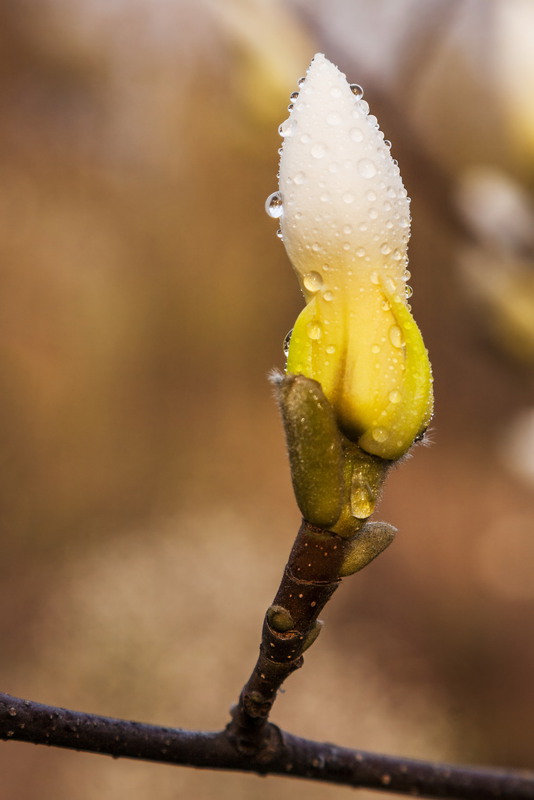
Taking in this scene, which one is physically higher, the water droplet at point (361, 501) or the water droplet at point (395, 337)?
the water droplet at point (395, 337)

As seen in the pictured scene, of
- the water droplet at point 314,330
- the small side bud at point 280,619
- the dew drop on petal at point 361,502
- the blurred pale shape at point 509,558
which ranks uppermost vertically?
the blurred pale shape at point 509,558

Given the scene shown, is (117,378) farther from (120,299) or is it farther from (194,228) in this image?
(194,228)

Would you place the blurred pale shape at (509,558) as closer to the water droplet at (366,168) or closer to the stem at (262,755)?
the stem at (262,755)

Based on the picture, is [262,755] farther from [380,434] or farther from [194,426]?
[194,426]

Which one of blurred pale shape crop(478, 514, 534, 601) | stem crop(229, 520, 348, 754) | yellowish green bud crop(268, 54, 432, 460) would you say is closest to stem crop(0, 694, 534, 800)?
stem crop(229, 520, 348, 754)

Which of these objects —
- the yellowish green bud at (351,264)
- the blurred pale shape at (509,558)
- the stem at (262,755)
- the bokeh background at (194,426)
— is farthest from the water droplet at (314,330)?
the blurred pale shape at (509,558)

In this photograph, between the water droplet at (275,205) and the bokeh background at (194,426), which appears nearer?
the water droplet at (275,205)

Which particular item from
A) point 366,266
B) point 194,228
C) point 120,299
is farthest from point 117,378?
point 366,266

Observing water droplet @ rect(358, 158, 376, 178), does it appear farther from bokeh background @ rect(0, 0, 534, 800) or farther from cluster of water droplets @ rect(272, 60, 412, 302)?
bokeh background @ rect(0, 0, 534, 800)

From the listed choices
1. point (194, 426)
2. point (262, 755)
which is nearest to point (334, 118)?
point (262, 755)
